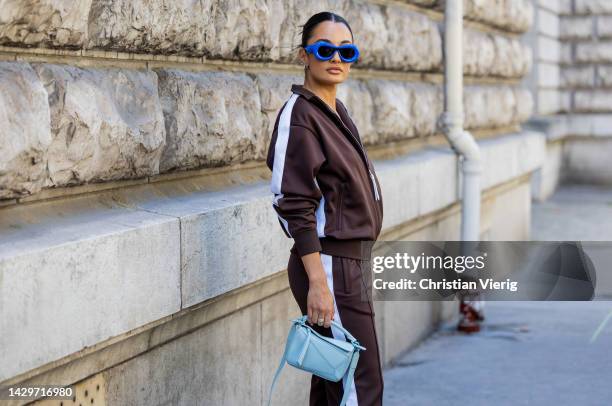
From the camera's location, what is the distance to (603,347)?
575 centimetres

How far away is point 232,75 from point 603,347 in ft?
9.25

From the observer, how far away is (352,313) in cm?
311

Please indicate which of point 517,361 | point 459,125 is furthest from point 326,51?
point 459,125

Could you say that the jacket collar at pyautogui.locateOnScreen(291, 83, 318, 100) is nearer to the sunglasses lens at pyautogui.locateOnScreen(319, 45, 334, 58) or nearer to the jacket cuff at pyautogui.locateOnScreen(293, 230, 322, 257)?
the sunglasses lens at pyautogui.locateOnScreen(319, 45, 334, 58)

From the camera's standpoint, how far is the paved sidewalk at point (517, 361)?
15.8 feet

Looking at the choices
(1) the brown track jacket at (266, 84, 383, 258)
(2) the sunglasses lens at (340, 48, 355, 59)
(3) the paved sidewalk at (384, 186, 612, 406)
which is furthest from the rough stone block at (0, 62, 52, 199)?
(3) the paved sidewalk at (384, 186, 612, 406)

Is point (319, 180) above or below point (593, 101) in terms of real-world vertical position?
below

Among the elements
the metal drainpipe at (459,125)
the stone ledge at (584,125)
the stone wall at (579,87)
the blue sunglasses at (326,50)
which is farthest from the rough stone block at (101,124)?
the stone ledge at (584,125)

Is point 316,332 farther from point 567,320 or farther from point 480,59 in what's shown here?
point 480,59

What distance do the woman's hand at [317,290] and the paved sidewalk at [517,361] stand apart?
1873mm

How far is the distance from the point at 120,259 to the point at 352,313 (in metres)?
0.67
